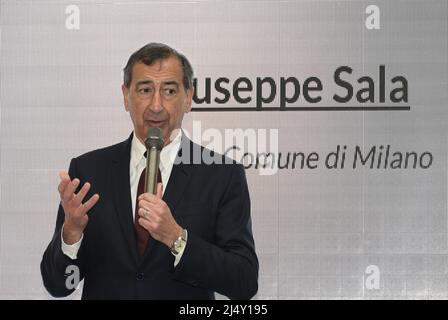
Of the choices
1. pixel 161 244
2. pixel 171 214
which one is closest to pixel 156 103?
pixel 171 214

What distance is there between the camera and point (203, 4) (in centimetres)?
391

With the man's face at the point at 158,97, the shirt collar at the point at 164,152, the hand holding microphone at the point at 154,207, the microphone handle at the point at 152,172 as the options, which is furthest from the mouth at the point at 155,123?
the microphone handle at the point at 152,172

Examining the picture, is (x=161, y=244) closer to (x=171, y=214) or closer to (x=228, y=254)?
(x=171, y=214)

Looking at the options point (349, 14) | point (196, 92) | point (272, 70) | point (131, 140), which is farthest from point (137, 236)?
point (349, 14)

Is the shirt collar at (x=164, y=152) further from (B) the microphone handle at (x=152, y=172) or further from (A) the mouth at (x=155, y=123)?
(B) the microphone handle at (x=152, y=172)

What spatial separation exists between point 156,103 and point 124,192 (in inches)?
20.2

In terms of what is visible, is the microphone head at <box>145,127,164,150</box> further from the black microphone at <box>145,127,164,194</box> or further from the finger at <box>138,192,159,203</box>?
the finger at <box>138,192,159,203</box>

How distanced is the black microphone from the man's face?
467 millimetres

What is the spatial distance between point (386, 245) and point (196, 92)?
1.53m

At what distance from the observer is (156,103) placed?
3.30 m

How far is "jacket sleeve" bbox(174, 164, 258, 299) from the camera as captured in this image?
9.45ft

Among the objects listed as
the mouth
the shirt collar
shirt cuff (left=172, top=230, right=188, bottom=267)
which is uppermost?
the mouth

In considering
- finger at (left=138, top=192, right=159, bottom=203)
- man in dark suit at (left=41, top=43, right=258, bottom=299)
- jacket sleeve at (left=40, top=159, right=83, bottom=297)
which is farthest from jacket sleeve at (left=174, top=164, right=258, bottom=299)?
jacket sleeve at (left=40, top=159, right=83, bottom=297)

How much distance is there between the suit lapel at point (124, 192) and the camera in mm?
3178
